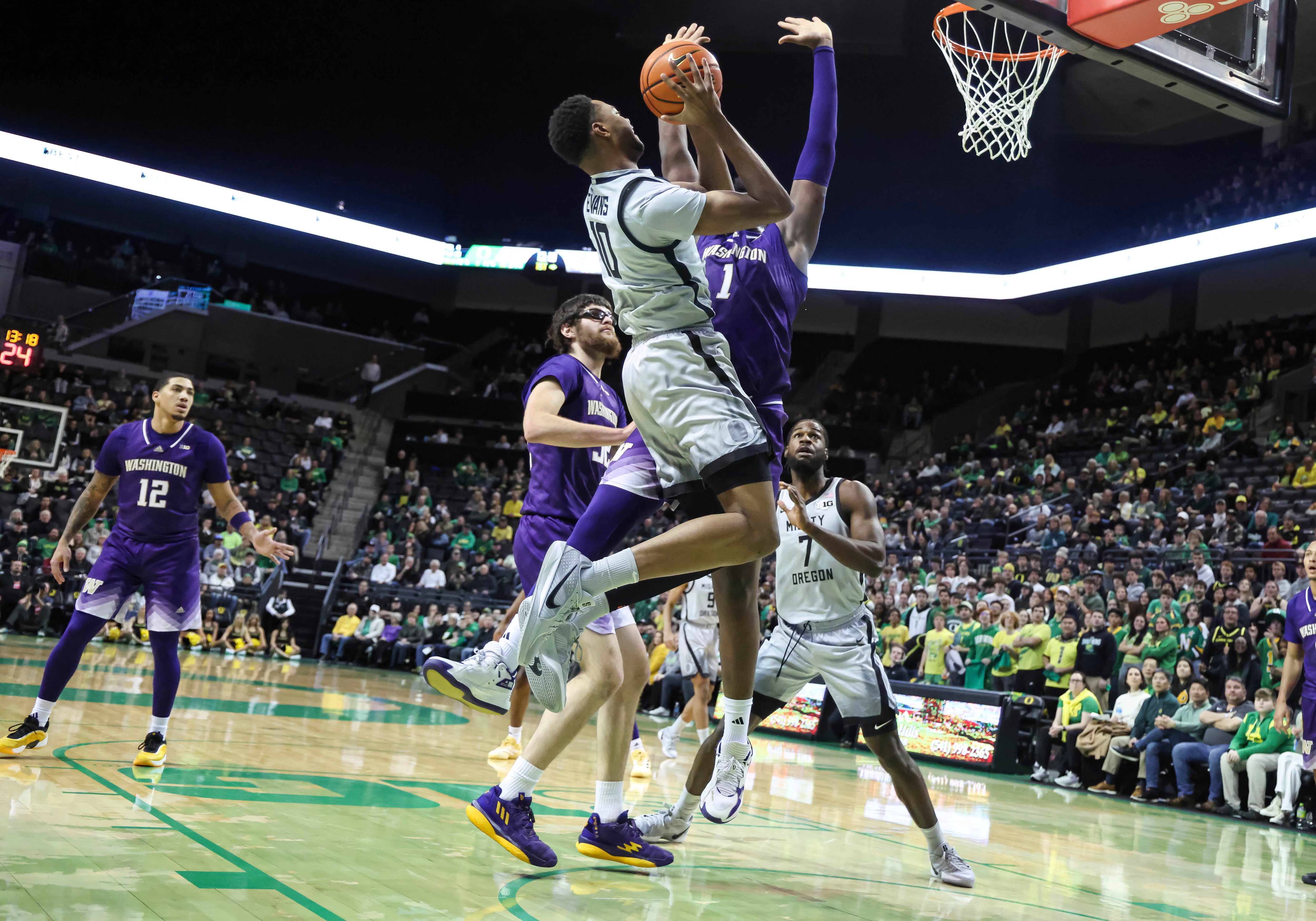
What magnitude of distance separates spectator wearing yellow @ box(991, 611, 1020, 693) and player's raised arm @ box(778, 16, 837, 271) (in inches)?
389

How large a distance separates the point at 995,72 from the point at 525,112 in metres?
18.2

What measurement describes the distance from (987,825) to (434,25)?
2247 cm

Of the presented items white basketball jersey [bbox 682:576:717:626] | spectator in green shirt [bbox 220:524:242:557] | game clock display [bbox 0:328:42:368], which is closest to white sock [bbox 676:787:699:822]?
white basketball jersey [bbox 682:576:717:626]

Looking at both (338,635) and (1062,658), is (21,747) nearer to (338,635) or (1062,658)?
(1062,658)

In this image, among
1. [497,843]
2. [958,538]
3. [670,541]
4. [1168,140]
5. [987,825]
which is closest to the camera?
[670,541]

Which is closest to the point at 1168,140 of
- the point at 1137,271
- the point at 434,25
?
the point at 1137,271

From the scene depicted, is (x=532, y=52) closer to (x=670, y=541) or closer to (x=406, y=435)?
(x=406, y=435)

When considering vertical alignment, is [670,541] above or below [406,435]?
below

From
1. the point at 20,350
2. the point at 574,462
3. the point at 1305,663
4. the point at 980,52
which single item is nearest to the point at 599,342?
the point at 574,462

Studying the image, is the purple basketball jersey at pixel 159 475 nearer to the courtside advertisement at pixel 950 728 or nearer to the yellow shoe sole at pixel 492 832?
the yellow shoe sole at pixel 492 832

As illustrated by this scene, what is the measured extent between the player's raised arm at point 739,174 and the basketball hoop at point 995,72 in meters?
7.08

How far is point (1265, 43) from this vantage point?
7.54 m

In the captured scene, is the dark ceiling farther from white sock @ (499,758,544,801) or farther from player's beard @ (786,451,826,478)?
white sock @ (499,758,544,801)

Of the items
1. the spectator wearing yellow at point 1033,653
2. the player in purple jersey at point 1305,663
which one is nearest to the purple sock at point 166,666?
the player in purple jersey at point 1305,663
